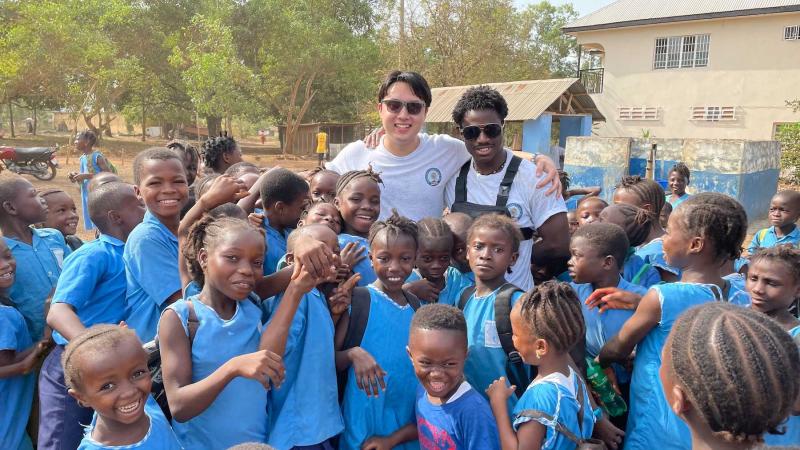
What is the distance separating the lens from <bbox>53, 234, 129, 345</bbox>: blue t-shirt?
2.36 m

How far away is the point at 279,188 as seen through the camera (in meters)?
3.01

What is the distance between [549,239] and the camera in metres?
3.04

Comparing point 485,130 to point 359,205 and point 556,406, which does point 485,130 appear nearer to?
point 359,205

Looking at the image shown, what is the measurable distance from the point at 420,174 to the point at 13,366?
2168 mm

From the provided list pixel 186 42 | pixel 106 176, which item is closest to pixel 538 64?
pixel 186 42

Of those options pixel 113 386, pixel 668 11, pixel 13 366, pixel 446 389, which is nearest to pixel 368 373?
pixel 446 389

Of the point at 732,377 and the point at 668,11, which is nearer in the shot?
the point at 732,377

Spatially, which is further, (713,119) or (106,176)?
(713,119)

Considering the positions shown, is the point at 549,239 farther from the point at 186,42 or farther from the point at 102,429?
the point at 186,42

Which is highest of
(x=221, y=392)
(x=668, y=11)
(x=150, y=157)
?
(x=668, y=11)

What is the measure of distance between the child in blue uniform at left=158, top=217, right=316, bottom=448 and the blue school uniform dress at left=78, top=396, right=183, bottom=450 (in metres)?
0.06

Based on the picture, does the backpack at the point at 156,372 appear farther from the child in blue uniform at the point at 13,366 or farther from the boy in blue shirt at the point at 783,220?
the boy in blue shirt at the point at 783,220

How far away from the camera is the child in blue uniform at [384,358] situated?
2256 mm

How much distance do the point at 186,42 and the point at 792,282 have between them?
24753 mm
